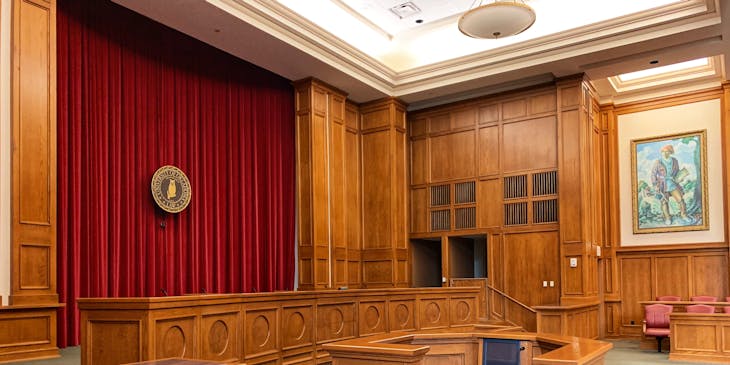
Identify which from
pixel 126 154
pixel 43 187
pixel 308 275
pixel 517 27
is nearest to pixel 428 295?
pixel 308 275

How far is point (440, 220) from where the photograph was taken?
1430 cm

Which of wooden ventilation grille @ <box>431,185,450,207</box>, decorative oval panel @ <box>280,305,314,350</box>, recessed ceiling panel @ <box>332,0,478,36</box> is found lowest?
decorative oval panel @ <box>280,305,314,350</box>

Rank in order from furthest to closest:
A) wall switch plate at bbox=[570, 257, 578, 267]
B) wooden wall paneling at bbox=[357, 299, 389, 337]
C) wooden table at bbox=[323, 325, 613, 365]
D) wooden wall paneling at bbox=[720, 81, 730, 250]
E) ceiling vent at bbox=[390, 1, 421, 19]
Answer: wooden wall paneling at bbox=[720, 81, 730, 250], wall switch plate at bbox=[570, 257, 578, 267], ceiling vent at bbox=[390, 1, 421, 19], wooden wall paneling at bbox=[357, 299, 389, 337], wooden table at bbox=[323, 325, 613, 365]

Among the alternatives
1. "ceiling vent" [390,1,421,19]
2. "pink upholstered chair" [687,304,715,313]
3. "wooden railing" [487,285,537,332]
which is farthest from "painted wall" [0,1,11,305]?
"pink upholstered chair" [687,304,715,313]

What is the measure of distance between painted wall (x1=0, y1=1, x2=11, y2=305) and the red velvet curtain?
1450mm

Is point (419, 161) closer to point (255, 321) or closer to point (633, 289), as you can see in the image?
point (633, 289)

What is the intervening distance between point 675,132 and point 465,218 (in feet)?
16.4

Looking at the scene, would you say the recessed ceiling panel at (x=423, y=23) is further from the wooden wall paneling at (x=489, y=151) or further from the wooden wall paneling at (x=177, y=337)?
the wooden wall paneling at (x=177, y=337)

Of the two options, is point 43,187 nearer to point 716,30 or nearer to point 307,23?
point 307,23

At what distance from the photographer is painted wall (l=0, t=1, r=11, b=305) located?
6.89m

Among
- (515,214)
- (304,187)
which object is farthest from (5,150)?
(515,214)

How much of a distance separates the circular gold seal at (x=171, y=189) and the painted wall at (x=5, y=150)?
2.85 metres

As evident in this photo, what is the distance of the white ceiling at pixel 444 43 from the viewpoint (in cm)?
1021

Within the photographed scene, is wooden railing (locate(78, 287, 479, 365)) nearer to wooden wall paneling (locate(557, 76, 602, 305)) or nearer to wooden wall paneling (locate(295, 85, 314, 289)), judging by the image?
wooden wall paneling (locate(557, 76, 602, 305))
